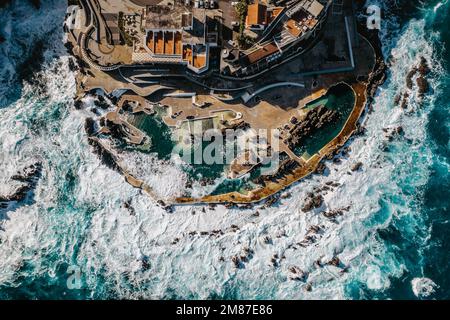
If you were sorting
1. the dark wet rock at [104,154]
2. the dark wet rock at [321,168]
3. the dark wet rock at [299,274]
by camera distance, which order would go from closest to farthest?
the dark wet rock at [299,274]
the dark wet rock at [321,168]
the dark wet rock at [104,154]

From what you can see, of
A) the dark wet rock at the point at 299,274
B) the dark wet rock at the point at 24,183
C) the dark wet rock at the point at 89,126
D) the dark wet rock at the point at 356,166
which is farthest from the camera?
the dark wet rock at the point at 24,183

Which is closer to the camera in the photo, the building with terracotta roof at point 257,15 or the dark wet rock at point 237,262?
the building with terracotta roof at point 257,15

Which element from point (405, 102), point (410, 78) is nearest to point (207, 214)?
point (405, 102)

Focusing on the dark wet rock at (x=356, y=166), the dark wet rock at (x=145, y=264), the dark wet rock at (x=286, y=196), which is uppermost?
the dark wet rock at (x=356, y=166)

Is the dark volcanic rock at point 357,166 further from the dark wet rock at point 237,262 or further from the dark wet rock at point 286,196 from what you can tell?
the dark wet rock at point 237,262

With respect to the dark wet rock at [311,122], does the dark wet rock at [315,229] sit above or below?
below

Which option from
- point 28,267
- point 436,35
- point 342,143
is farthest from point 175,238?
point 436,35

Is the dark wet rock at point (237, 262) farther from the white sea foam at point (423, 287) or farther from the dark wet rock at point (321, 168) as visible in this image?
the white sea foam at point (423, 287)

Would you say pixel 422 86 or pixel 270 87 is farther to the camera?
pixel 270 87

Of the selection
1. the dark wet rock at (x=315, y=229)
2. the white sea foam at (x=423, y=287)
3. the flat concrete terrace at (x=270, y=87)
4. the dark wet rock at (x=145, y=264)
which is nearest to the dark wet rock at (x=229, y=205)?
the flat concrete terrace at (x=270, y=87)

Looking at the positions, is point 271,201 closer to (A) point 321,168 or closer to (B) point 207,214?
(A) point 321,168
